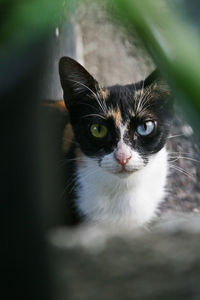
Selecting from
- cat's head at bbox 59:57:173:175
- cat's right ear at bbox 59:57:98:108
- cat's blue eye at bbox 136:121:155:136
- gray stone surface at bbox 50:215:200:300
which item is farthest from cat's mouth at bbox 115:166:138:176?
gray stone surface at bbox 50:215:200:300

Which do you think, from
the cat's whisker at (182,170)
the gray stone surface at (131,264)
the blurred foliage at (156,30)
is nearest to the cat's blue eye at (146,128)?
the cat's whisker at (182,170)

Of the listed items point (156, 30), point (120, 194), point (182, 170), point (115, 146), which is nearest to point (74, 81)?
point (115, 146)

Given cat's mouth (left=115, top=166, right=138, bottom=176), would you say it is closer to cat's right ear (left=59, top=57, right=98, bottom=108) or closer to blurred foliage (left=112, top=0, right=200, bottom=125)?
cat's right ear (left=59, top=57, right=98, bottom=108)

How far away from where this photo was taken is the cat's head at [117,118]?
1.60m

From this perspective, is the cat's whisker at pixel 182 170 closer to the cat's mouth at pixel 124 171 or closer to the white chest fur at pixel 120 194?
A: the white chest fur at pixel 120 194

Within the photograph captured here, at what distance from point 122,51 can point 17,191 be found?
2.03m

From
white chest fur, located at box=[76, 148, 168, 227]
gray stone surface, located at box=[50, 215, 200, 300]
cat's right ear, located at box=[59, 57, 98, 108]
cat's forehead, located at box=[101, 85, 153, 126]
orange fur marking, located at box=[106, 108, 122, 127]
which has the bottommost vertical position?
white chest fur, located at box=[76, 148, 168, 227]

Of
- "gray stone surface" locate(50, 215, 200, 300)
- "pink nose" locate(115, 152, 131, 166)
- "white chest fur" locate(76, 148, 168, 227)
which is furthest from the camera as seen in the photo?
"white chest fur" locate(76, 148, 168, 227)

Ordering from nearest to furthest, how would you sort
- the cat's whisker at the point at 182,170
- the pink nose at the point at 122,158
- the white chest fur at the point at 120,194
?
the pink nose at the point at 122,158, the white chest fur at the point at 120,194, the cat's whisker at the point at 182,170

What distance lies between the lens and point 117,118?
1.63 m

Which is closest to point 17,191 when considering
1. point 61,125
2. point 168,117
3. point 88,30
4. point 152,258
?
point 152,258

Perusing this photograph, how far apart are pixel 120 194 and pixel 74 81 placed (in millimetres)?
652

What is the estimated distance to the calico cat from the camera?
5.32ft

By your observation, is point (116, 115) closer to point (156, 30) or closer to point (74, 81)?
point (74, 81)
